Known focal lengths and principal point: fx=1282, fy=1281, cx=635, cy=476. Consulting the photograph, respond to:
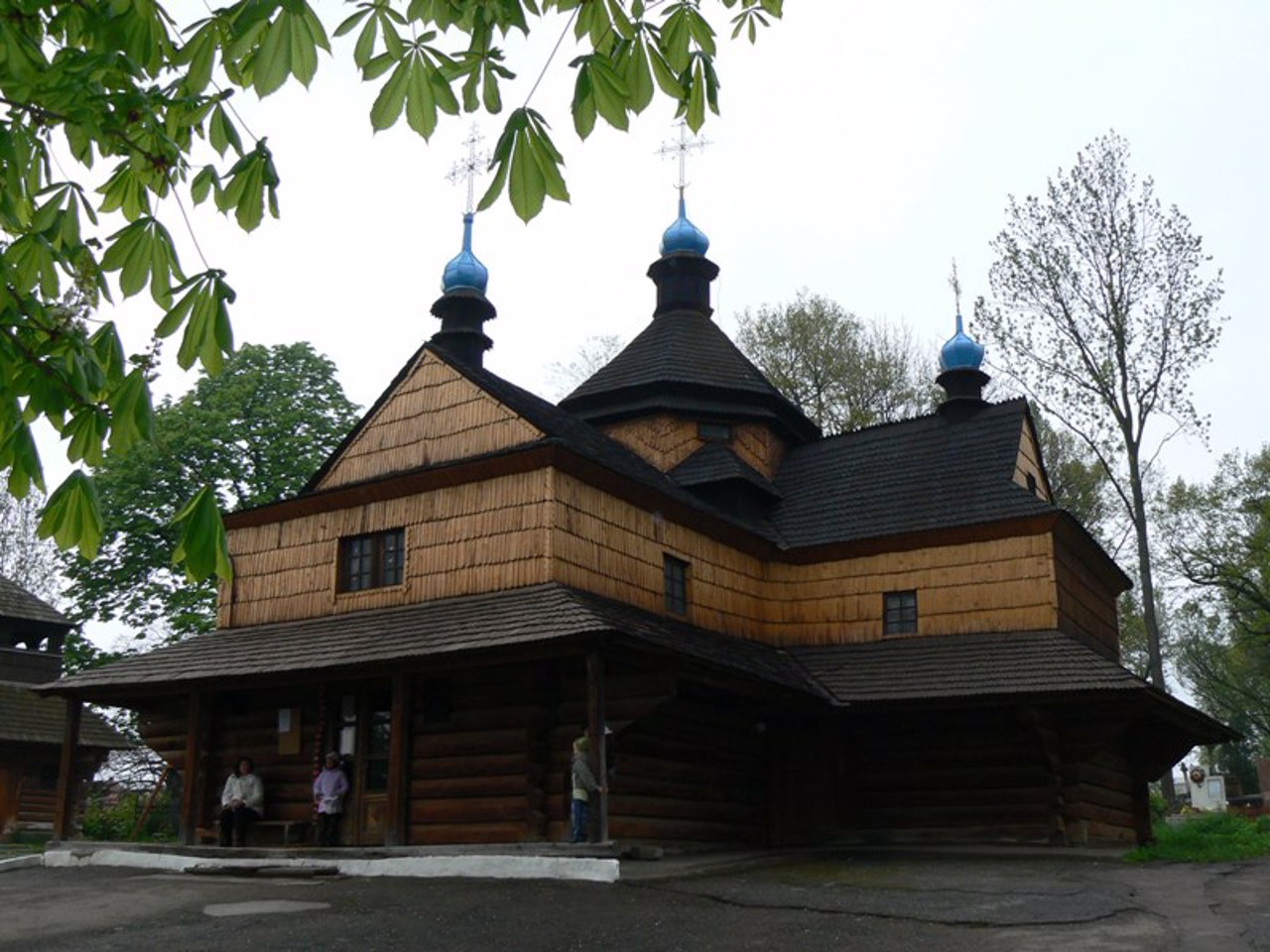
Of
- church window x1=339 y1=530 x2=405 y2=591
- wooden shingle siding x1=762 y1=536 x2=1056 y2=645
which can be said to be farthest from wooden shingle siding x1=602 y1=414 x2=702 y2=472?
church window x1=339 y1=530 x2=405 y2=591

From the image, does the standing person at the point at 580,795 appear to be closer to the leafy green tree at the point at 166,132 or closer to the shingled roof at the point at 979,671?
the shingled roof at the point at 979,671

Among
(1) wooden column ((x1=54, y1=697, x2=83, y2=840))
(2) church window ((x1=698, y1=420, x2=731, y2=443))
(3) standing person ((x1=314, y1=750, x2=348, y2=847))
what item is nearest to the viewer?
(3) standing person ((x1=314, y1=750, x2=348, y2=847))

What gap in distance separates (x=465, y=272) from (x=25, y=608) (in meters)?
15.1

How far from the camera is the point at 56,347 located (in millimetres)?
4504

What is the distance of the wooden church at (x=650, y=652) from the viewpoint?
52.5 ft

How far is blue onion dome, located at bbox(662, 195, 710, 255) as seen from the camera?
Answer: 92.0 feet

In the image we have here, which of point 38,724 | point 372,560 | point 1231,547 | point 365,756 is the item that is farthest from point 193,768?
point 1231,547

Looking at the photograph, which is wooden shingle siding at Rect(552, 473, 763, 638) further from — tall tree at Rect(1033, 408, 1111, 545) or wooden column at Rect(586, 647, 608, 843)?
tall tree at Rect(1033, 408, 1111, 545)

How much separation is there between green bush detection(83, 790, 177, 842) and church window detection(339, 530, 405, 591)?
11.2m

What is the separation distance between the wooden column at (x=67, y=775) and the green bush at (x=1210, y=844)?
14.8m

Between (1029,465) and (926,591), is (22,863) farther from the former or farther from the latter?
(1029,465)

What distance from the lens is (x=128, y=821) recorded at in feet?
95.2

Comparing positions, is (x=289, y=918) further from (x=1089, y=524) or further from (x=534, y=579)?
(x=1089, y=524)

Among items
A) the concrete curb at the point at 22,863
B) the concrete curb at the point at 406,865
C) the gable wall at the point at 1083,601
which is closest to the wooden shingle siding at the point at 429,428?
the concrete curb at the point at 406,865
